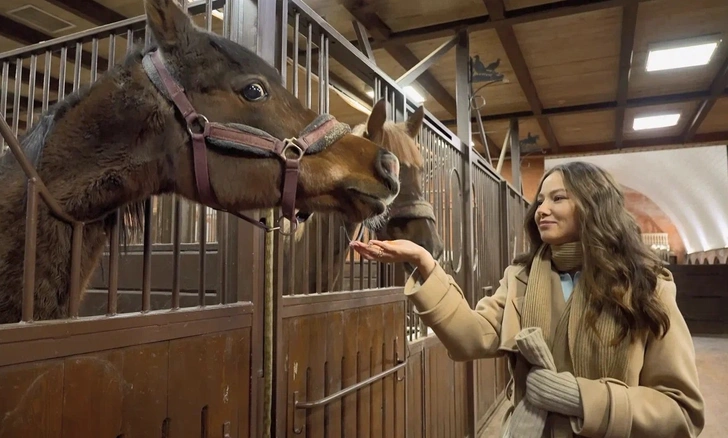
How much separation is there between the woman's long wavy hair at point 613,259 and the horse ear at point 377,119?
862 mm

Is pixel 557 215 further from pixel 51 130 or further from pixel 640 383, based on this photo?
pixel 51 130

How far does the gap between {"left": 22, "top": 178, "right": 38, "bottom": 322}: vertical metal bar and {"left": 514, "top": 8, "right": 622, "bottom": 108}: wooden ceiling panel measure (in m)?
3.65

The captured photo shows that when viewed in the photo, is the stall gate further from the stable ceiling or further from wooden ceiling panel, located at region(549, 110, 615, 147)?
wooden ceiling panel, located at region(549, 110, 615, 147)

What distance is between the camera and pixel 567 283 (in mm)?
1402

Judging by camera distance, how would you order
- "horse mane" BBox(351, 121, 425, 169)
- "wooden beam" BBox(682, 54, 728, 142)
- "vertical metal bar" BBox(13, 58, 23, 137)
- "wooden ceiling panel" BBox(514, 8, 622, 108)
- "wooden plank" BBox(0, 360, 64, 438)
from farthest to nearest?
"wooden beam" BBox(682, 54, 728, 142) → "wooden ceiling panel" BBox(514, 8, 622, 108) → "horse mane" BBox(351, 121, 425, 169) → "vertical metal bar" BBox(13, 58, 23, 137) → "wooden plank" BBox(0, 360, 64, 438)

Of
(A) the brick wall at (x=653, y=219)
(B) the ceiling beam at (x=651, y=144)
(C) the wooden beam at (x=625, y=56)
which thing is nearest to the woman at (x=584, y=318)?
(C) the wooden beam at (x=625, y=56)

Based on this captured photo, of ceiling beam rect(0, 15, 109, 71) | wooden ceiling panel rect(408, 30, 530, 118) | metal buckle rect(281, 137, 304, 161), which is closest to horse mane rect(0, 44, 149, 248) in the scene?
metal buckle rect(281, 137, 304, 161)

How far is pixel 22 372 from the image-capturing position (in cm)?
81

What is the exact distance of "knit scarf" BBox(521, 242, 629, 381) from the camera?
3.95 feet

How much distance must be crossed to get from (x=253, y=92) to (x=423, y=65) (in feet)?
8.10

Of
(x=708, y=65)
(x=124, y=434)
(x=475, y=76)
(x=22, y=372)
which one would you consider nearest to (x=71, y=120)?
(x=22, y=372)

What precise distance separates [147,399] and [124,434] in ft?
0.25

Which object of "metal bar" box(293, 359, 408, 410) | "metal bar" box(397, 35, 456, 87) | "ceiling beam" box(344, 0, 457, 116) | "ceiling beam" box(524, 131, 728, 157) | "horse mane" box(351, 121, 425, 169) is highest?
"ceiling beam" box(344, 0, 457, 116)

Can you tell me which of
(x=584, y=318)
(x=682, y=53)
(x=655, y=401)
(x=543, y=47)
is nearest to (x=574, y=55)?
(x=543, y=47)
